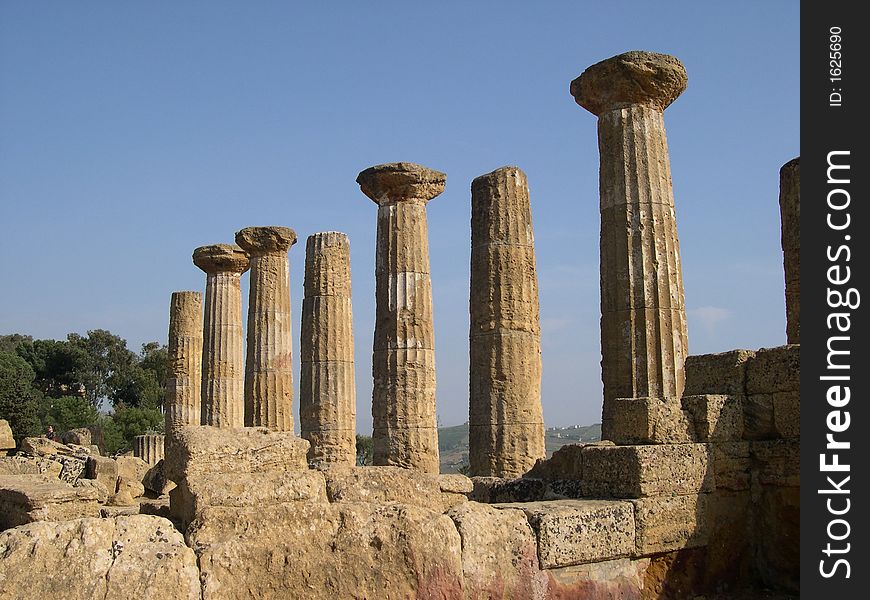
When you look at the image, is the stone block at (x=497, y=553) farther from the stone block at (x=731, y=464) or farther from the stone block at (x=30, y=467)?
the stone block at (x=30, y=467)

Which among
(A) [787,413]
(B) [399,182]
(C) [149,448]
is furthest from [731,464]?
(C) [149,448]

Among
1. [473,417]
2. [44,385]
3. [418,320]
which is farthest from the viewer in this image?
[44,385]

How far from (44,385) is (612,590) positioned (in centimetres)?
5950

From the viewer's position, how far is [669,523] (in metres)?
8.22

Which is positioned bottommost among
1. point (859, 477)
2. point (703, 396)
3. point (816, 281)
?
point (859, 477)

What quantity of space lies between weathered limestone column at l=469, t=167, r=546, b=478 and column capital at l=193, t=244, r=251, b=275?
1190 cm

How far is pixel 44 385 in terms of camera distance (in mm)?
60375

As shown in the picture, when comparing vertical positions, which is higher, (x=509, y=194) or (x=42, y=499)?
(x=509, y=194)

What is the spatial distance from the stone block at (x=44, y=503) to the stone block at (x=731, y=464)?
6342 millimetres

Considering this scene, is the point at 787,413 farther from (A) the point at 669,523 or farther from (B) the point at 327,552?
(B) the point at 327,552

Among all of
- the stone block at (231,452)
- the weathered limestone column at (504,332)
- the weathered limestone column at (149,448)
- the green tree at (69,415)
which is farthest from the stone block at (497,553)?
the green tree at (69,415)

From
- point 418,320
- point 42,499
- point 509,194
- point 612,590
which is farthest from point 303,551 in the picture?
point 418,320

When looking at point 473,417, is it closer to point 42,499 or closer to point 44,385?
point 42,499

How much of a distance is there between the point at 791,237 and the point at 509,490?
5.92m
